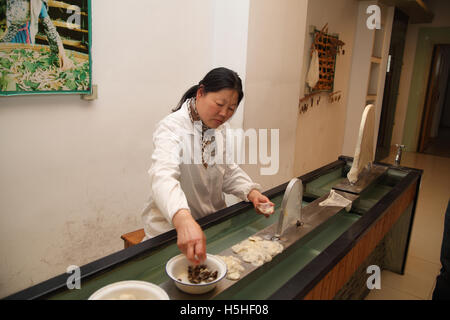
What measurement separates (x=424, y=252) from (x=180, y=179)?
3.08m

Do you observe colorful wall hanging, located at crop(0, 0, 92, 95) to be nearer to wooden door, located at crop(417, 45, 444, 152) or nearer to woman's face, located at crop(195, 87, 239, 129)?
woman's face, located at crop(195, 87, 239, 129)

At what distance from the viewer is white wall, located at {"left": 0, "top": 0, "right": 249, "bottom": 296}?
7.95 ft

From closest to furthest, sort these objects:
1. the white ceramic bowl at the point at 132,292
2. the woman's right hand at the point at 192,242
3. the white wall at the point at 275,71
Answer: the white ceramic bowl at the point at 132,292
the woman's right hand at the point at 192,242
the white wall at the point at 275,71

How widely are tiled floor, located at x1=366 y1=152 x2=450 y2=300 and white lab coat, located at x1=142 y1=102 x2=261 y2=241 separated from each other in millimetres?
1656

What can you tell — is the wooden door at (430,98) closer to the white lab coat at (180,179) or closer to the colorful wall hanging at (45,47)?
the white lab coat at (180,179)

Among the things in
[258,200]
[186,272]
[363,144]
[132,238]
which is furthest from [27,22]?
[363,144]

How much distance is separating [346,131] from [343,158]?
4.19 metres

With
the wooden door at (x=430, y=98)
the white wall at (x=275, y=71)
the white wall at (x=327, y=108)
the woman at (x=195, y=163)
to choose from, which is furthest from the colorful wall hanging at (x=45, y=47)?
the wooden door at (x=430, y=98)

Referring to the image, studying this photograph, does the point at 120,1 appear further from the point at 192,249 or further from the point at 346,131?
the point at 346,131

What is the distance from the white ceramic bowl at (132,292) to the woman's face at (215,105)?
2.86 feet

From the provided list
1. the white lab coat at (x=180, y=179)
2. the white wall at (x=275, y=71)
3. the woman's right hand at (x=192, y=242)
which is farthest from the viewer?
the white wall at (x=275, y=71)

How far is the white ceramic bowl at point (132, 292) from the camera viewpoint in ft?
3.54

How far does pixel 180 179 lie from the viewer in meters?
1.82

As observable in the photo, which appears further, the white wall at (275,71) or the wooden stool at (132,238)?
the white wall at (275,71)
